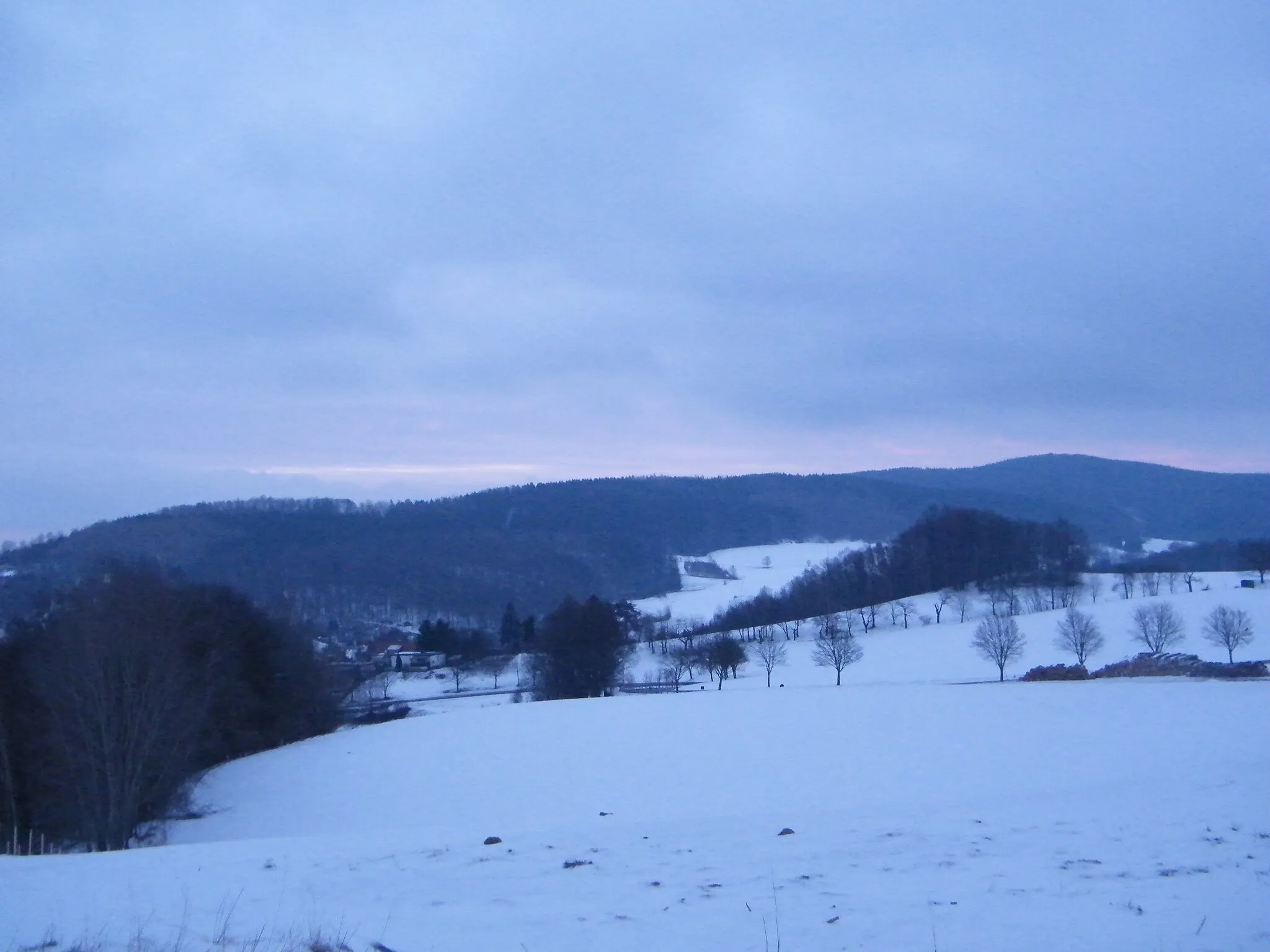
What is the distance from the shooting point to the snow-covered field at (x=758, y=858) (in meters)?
6.49

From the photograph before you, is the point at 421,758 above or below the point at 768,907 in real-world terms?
below

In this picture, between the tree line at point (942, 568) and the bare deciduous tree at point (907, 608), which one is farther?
the tree line at point (942, 568)

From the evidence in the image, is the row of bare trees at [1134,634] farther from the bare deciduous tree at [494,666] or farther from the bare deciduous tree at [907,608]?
the bare deciduous tree at [494,666]

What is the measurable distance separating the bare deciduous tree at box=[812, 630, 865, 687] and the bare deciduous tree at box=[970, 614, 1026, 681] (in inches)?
262

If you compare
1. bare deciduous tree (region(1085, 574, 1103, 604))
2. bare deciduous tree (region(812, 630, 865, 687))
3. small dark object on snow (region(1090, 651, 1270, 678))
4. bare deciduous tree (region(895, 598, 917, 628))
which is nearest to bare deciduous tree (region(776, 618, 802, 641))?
bare deciduous tree (region(895, 598, 917, 628))

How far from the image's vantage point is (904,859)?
8570mm

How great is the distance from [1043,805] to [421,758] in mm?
19143

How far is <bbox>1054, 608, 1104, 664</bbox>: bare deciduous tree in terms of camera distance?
44938 millimetres

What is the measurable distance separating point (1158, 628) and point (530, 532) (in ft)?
273

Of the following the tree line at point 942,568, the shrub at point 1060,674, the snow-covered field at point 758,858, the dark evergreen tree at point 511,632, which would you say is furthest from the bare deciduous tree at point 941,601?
the snow-covered field at point 758,858

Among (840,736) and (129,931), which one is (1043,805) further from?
(840,736)

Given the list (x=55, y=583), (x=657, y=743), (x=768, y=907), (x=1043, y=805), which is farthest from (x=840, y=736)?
(x=55, y=583)

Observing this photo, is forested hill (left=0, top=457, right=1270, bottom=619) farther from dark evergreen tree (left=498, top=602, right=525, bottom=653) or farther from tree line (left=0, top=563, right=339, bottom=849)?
dark evergreen tree (left=498, top=602, right=525, bottom=653)

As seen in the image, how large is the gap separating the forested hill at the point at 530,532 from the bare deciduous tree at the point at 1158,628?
21218 mm
